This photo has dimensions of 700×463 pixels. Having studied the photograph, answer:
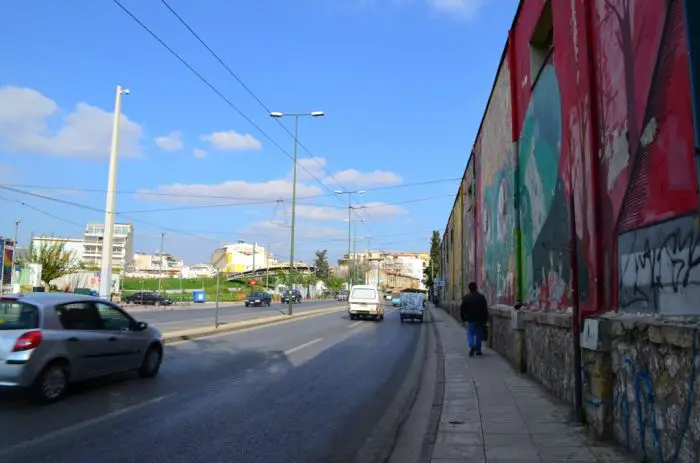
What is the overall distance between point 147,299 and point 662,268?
5991 cm

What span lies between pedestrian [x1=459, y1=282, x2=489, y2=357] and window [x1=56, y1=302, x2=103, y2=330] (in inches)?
337

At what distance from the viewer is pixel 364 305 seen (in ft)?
108

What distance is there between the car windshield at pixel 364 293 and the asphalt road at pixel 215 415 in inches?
778

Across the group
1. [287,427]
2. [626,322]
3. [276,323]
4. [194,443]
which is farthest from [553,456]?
[276,323]

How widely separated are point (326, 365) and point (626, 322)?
27.8 feet

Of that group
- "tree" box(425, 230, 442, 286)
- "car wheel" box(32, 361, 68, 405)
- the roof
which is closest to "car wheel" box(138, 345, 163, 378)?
the roof

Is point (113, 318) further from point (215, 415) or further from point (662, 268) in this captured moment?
point (662, 268)

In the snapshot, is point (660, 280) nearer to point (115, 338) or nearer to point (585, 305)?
point (585, 305)

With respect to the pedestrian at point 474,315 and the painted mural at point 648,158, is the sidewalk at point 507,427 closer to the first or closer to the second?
the painted mural at point 648,158

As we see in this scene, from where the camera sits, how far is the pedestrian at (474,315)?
14367 mm

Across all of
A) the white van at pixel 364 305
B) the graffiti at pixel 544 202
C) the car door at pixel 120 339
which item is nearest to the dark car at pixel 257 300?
the white van at pixel 364 305

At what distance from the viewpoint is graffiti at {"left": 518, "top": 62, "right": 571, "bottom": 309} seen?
29.2ft

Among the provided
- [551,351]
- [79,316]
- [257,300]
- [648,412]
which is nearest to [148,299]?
[257,300]

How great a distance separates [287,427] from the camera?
23.4 ft
